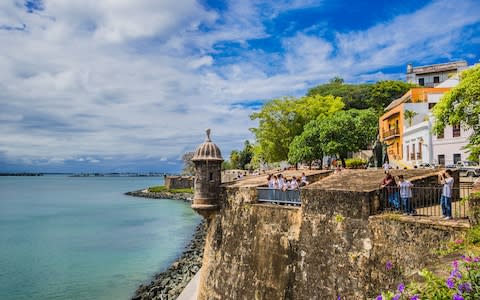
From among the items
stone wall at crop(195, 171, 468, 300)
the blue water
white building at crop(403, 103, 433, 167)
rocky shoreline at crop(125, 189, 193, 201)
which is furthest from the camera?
rocky shoreline at crop(125, 189, 193, 201)

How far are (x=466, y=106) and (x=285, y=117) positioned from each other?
24.4 m

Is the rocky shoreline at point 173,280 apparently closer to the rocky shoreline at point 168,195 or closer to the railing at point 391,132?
the railing at point 391,132

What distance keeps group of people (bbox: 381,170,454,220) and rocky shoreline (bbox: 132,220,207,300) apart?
1408cm

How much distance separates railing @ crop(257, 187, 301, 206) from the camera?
473 inches

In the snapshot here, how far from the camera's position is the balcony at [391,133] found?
3194 cm

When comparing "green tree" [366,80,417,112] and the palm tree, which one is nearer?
the palm tree

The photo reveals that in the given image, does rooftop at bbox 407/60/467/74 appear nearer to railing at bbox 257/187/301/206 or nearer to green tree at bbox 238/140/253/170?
green tree at bbox 238/140/253/170

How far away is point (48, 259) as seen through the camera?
28891mm

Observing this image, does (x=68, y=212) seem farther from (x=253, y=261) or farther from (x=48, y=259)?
(x=253, y=261)

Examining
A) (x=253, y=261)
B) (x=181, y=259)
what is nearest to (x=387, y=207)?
(x=253, y=261)

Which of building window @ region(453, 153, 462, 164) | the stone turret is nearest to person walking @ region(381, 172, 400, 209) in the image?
the stone turret

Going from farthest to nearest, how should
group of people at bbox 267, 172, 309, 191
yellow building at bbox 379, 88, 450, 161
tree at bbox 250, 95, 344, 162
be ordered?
tree at bbox 250, 95, 344, 162 < yellow building at bbox 379, 88, 450, 161 < group of people at bbox 267, 172, 309, 191

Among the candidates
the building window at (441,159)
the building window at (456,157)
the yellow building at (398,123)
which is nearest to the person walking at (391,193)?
the building window at (456,157)

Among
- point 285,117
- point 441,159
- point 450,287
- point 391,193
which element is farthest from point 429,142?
point 450,287
